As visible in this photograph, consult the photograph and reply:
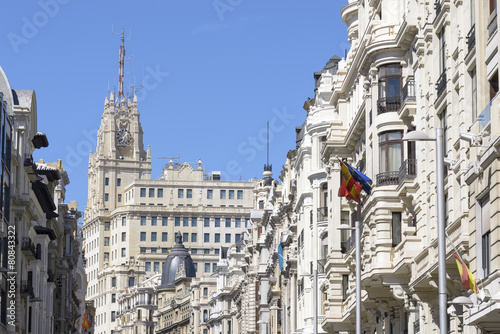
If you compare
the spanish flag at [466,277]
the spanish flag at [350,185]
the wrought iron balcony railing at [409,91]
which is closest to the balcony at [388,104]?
the wrought iron balcony railing at [409,91]

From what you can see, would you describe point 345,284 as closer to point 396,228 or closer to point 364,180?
point 364,180

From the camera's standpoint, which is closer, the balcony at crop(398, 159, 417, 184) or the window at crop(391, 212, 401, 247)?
the balcony at crop(398, 159, 417, 184)

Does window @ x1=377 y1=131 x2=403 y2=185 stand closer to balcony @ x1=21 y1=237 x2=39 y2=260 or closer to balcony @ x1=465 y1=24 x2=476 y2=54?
balcony @ x1=465 y1=24 x2=476 y2=54

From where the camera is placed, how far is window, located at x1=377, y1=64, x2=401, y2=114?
52.4m

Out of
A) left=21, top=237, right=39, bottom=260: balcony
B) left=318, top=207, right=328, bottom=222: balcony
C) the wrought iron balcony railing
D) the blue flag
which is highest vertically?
left=318, top=207, right=328, bottom=222: balcony

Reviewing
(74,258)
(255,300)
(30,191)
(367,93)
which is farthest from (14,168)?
(255,300)

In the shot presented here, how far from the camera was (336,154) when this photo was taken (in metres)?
65.4

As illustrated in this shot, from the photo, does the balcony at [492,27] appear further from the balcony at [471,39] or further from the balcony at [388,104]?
the balcony at [388,104]

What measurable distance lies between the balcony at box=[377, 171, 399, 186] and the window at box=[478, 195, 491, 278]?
15.8 meters

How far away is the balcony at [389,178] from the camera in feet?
170

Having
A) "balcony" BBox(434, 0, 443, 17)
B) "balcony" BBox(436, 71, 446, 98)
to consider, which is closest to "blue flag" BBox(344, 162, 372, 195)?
"balcony" BBox(436, 71, 446, 98)

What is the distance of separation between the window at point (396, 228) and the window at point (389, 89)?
13.4 feet

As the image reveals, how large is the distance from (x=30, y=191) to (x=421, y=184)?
41.4 meters

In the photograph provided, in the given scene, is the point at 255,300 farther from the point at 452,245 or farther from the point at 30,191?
the point at 452,245
